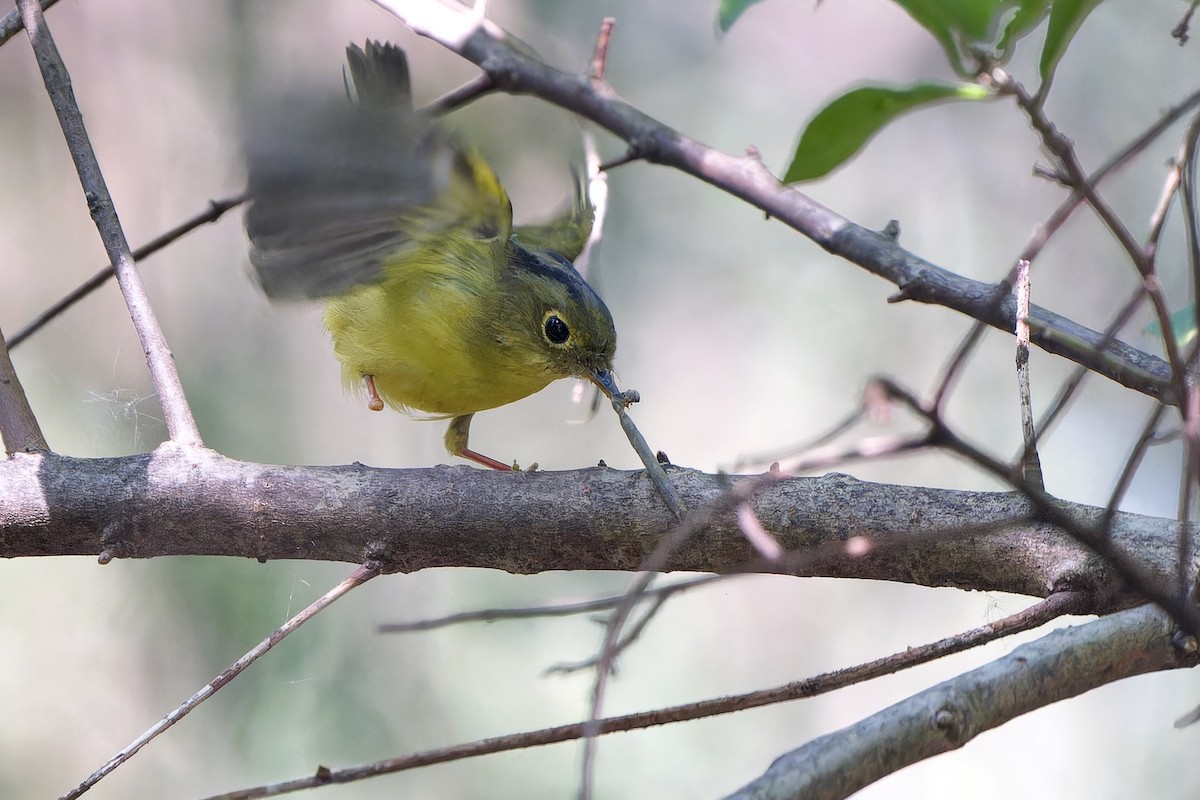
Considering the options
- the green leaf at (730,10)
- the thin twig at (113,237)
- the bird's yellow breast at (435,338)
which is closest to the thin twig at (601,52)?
the bird's yellow breast at (435,338)

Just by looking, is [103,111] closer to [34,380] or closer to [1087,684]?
[34,380]

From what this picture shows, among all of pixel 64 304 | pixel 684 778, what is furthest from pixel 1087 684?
pixel 684 778

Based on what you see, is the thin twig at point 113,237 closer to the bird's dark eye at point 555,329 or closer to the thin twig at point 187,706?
the thin twig at point 187,706

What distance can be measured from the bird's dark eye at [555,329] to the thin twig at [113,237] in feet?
3.66

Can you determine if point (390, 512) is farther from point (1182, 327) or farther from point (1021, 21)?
point (1182, 327)

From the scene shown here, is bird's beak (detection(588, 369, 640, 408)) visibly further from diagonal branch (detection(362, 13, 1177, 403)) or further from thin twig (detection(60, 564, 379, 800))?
thin twig (detection(60, 564, 379, 800))

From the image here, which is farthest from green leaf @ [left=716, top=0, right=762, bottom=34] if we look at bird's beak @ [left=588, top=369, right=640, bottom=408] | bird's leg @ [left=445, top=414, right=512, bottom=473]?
bird's leg @ [left=445, top=414, right=512, bottom=473]

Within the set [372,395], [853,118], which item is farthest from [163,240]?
[853,118]

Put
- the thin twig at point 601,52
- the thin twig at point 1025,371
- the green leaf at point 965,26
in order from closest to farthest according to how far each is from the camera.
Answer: the green leaf at point 965,26 < the thin twig at point 1025,371 < the thin twig at point 601,52

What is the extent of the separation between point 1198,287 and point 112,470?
178 cm

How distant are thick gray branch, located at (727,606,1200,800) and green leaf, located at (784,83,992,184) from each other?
57 centimetres

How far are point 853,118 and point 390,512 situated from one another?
3.84 ft

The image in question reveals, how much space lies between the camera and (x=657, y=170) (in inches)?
191

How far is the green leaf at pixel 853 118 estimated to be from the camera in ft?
2.98
